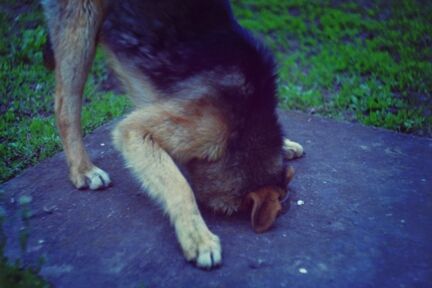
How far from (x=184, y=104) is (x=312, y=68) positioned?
3221 millimetres

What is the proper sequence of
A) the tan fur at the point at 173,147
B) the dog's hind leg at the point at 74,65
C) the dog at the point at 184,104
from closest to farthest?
the tan fur at the point at 173,147, the dog at the point at 184,104, the dog's hind leg at the point at 74,65

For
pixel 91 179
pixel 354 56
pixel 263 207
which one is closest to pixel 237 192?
pixel 263 207

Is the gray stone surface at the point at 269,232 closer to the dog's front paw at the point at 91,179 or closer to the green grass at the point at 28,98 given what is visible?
the dog's front paw at the point at 91,179

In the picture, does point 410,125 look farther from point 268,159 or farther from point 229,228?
point 229,228

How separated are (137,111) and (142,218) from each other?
808mm

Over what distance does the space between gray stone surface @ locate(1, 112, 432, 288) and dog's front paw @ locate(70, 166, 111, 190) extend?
6 cm

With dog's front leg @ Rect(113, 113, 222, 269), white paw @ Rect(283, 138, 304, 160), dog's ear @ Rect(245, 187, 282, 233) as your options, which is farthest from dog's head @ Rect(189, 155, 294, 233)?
white paw @ Rect(283, 138, 304, 160)

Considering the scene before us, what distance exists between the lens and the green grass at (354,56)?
17.6ft

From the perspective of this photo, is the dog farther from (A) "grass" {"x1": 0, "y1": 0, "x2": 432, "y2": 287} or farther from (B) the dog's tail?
(A) "grass" {"x1": 0, "y1": 0, "x2": 432, "y2": 287}

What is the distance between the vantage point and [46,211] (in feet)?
11.3

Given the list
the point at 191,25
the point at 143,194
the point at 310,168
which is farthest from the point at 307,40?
the point at 143,194

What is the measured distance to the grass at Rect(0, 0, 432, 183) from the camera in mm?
4926

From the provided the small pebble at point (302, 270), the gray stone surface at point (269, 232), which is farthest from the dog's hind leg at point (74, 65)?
the small pebble at point (302, 270)

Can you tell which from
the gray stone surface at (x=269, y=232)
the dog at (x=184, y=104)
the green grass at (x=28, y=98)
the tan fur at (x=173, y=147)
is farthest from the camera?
the green grass at (x=28, y=98)
